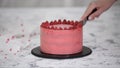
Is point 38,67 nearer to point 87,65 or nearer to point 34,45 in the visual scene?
point 87,65

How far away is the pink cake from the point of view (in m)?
2.29

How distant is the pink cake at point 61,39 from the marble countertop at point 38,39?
6 cm

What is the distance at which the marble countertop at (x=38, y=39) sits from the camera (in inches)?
88.7

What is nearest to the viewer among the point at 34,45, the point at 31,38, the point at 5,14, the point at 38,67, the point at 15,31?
the point at 38,67

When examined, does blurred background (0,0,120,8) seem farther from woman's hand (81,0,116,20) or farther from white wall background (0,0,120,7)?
woman's hand (81,0,116,20)

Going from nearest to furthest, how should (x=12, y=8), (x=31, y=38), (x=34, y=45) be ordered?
1. (x=34, y=45)
2. (x=31, y=38)
3. (x=12, y=8)

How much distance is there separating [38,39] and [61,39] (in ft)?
1.96

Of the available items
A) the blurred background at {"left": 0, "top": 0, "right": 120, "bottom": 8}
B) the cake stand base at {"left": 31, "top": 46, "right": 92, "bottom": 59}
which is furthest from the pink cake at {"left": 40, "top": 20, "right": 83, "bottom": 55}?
the blurred background at {"left": 0, "top": 0, "right": 120, "bottom": 8}

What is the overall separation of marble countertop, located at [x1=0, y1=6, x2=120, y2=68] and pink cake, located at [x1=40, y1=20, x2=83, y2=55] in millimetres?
65

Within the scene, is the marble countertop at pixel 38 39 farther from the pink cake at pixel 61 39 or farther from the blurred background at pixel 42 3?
the blurred background at pixel 42 3

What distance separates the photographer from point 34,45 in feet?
8.77

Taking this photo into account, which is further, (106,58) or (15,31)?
(15,31)

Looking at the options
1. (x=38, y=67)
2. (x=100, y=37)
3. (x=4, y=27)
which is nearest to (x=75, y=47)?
(x=38, y=67)

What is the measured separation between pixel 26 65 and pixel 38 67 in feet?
0.25
